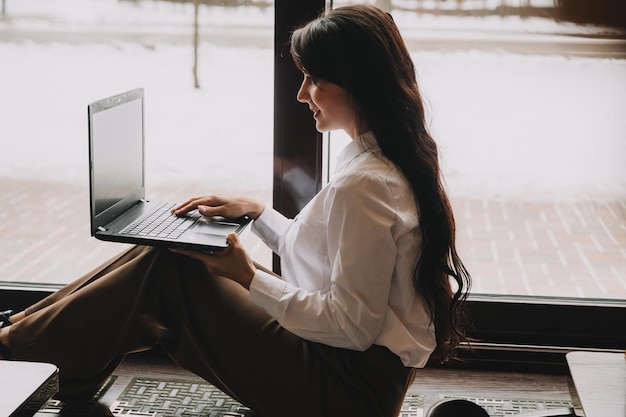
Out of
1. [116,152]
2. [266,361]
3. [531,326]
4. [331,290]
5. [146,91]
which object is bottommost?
[531,326]

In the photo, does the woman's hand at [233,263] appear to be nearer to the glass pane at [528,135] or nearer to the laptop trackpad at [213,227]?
the laptop trackpad at [213,227]

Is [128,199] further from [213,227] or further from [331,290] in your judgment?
[331,290]

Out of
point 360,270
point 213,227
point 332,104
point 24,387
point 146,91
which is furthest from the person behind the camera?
point 146,91

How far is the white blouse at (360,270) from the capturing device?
1.55 metres

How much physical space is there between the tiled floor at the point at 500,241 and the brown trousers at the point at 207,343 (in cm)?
67

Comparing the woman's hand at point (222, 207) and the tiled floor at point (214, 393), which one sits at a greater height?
the woman's hand at point (222, 207)

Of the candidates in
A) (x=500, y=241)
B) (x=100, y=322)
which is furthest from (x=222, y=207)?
(x=500, y=241)

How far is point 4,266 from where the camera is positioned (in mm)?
2520

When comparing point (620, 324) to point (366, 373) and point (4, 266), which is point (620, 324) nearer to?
point (366, 373)

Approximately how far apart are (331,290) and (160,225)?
1.56 feet

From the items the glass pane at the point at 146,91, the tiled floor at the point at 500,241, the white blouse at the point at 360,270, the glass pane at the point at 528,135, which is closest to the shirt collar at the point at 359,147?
the white blouse at the point at 360,270

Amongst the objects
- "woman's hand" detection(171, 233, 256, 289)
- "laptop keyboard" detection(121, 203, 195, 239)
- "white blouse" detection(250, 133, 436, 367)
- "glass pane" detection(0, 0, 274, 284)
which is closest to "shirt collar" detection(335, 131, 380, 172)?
"white blouse" detection(250, 133, 436, 367)

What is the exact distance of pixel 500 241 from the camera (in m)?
2.39

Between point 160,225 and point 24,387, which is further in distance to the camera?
point 160,225
